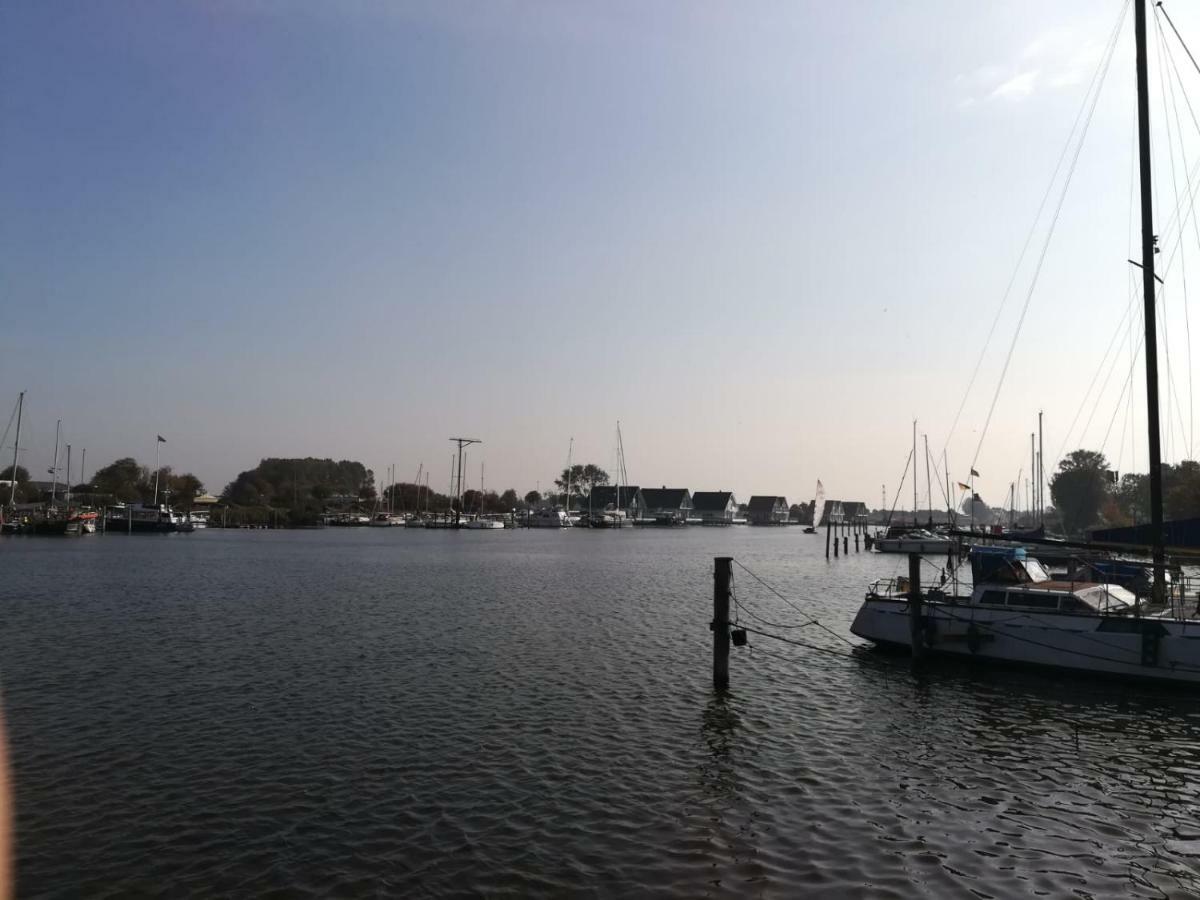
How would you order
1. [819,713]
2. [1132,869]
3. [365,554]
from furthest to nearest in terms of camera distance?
[365,554] → [819,713] → [1132,869]

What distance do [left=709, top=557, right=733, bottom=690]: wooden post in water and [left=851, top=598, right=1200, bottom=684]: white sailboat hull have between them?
8.10m

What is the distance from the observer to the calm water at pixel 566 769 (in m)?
11.7

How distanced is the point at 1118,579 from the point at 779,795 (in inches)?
1174

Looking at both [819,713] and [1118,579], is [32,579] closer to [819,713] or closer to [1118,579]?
[819,713]

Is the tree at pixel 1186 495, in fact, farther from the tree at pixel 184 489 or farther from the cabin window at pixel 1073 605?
the tree at pixel 184 489

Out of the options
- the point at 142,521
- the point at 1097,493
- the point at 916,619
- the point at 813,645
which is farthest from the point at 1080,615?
the point at 1097,493

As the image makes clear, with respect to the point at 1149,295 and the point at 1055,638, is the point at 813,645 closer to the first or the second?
the point at 1055,638

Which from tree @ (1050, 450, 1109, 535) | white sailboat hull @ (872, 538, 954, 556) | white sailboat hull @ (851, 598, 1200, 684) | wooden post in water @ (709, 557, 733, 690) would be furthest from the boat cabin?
tree @ (1050, 450, 1109, 535)

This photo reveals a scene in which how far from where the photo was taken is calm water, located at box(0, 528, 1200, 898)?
11.7 m

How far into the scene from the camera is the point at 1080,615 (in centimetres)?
2402

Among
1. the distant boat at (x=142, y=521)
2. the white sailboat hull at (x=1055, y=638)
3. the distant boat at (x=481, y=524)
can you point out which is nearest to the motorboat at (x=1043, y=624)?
the white sailboat hull at (x=1055, y=638)

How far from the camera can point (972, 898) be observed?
10.8m

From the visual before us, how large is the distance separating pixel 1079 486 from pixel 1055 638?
152 m

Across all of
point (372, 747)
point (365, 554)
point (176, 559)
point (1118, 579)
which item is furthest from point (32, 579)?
point (1118, 579)
